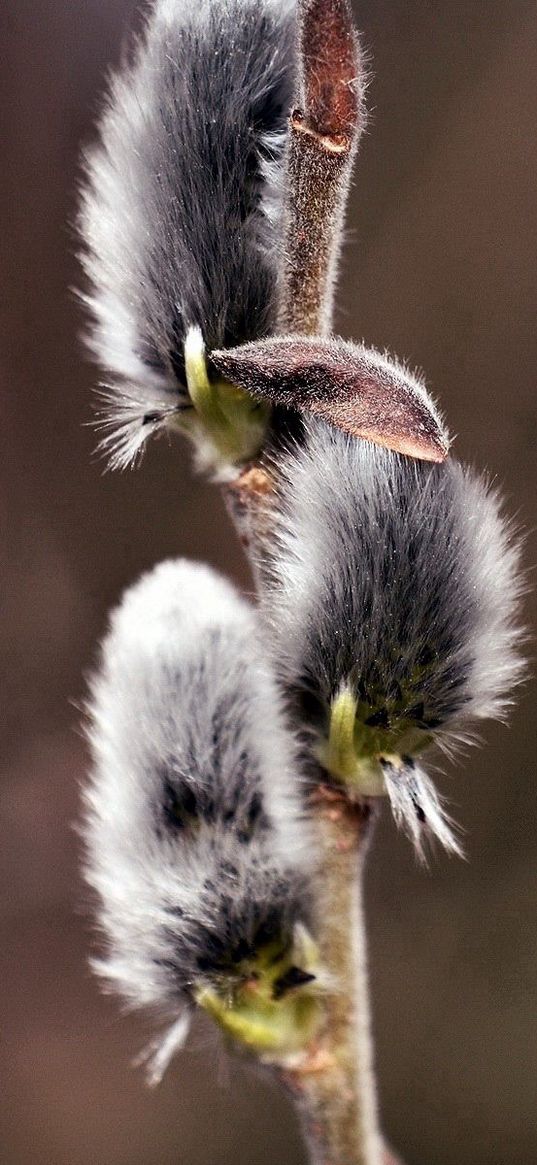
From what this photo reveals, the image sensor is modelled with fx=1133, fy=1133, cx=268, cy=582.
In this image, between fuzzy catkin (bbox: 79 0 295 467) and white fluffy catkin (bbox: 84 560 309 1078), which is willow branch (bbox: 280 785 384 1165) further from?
fuzzy catkin (bbox: 79 0 295 467)

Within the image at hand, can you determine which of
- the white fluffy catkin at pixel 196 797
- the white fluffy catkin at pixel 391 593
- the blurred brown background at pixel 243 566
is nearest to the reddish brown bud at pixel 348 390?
the white fluffy catkin at pixel 391 593

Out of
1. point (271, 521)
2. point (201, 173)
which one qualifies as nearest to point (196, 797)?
point (271, 521)

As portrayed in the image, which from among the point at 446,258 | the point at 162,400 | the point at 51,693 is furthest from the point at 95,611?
the point at 162,400

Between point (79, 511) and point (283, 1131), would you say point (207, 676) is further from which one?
point (283, 1131)

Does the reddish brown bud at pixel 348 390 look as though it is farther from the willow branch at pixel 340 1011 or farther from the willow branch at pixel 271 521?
the willow branch at pixel 340 1011

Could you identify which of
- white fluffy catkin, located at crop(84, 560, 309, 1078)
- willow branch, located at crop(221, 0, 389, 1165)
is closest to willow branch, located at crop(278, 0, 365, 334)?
willow branch, located at crop(221, 0, 389, 1165)

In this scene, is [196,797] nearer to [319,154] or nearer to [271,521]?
[271,521]
